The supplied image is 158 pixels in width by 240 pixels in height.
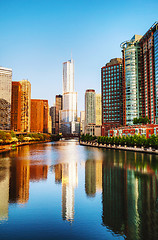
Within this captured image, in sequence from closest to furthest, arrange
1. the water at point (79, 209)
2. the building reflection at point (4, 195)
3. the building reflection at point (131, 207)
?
the water at point (79, 209), the building reflection at point (131, 207), the building reflection at point (4, 195)

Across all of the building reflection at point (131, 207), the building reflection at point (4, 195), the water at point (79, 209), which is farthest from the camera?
the building reflection at point (4, 195)

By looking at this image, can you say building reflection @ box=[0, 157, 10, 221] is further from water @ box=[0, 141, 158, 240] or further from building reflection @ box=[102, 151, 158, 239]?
building reflection @ box=[102, 151, 158, 239]

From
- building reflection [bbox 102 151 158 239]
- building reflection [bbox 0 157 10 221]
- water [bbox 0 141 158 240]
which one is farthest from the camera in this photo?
building reflection [bbox 0 157 10 221]

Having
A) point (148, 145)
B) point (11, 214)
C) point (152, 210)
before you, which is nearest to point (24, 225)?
point (11, 214)

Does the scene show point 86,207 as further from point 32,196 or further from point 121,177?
point 121,177

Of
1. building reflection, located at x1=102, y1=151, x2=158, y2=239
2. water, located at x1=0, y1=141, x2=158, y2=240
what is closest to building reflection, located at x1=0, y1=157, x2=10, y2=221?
water, located at x1=0, y1=141, x2=158, y2=240

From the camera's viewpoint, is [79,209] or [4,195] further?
[4,195]

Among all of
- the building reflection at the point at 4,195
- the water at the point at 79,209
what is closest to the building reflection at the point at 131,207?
the water at the point at 79,209

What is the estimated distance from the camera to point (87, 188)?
32781 millimetres

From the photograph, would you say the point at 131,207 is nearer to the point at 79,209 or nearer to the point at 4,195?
the point at 79,209

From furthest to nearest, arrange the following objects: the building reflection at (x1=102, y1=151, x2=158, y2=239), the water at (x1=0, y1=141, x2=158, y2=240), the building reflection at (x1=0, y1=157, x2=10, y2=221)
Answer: the building reflection at (x1=0, y1=157, x2=10, y2=221)
the building reflection at (x1=102, y1=151, x2=158, y2=239)
the water at (x1=0, y1=141, x2=158, y2=240)

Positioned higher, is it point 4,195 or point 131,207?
point 131,207

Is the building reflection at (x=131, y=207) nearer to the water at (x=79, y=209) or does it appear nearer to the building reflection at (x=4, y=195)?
the water at (x=79, y=209)

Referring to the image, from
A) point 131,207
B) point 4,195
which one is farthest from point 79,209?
point 4,195
